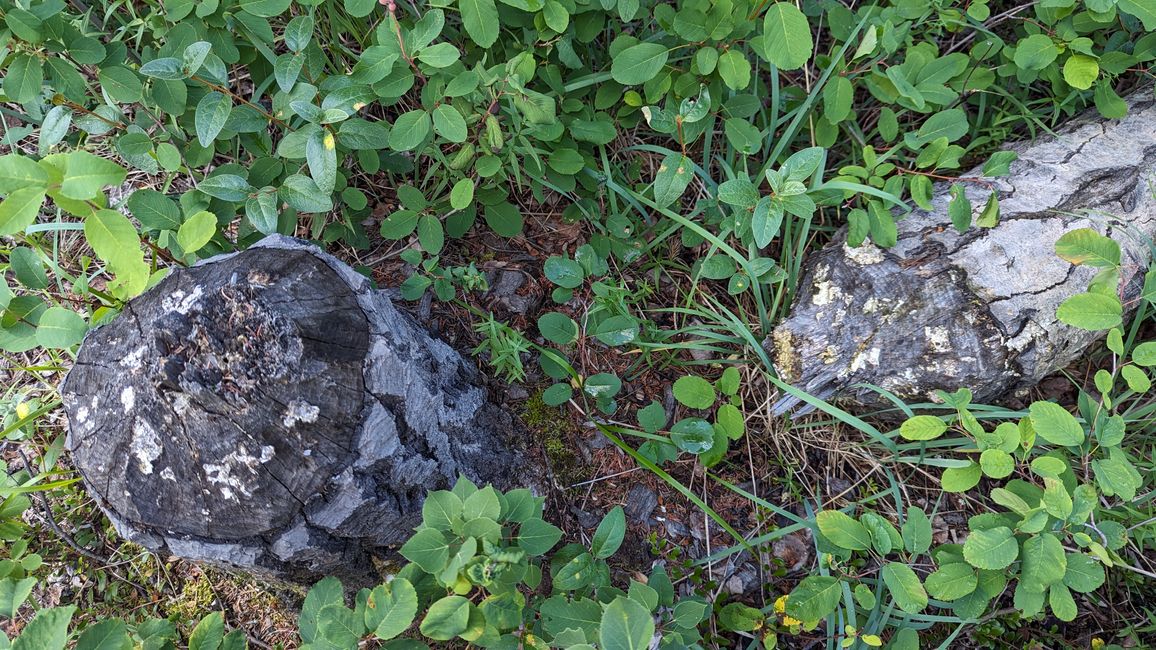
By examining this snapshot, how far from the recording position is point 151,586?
2299 millimetres

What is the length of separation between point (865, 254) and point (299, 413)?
1823mm

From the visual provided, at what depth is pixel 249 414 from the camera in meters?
1.55

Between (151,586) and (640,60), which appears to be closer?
(640,60)

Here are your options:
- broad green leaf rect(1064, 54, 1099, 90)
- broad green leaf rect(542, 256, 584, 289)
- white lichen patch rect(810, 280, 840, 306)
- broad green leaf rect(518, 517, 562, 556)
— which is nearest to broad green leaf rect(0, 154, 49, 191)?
broad green leaf rect(518, 517, 562, 556)

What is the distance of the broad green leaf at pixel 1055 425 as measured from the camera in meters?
1.80

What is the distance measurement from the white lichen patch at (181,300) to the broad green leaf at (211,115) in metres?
0.47

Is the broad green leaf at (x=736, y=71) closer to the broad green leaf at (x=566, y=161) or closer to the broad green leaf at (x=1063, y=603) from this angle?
the broad green leaf at (x=566, y=161)

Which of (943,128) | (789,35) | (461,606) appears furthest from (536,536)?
(943,128)

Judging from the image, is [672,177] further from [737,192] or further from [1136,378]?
[1136,378]

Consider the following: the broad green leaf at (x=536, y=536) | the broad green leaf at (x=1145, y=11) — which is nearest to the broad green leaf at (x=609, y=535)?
the broad green leaf at (x=536, y=536)

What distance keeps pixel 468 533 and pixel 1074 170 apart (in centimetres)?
235

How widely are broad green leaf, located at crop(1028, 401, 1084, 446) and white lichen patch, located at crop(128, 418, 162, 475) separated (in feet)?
7.38

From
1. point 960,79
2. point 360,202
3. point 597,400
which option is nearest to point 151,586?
point 360,202

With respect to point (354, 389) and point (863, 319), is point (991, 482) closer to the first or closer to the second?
point (863, 319)
